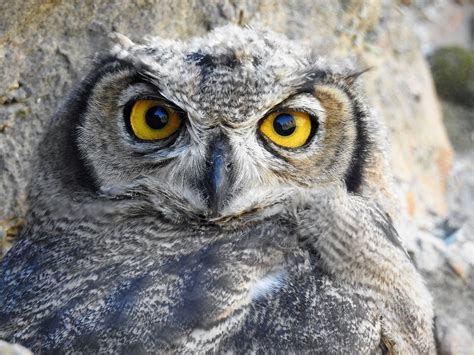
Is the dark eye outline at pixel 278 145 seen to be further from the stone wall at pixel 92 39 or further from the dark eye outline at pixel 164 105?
the stone wall at pixel 92 39

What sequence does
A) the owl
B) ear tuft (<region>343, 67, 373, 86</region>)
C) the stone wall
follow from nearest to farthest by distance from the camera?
the owl < ear tuft (<region>343, 67, 373, 86</region>) < the stone wall

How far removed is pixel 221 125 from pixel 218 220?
279 mm

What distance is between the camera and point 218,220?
1827mm

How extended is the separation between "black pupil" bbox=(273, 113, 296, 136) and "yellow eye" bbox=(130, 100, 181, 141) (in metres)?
0.27

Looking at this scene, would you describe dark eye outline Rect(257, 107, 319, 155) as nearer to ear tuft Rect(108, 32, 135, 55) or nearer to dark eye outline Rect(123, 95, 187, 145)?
dark eye outline Rect(123, 95, 187, 145)

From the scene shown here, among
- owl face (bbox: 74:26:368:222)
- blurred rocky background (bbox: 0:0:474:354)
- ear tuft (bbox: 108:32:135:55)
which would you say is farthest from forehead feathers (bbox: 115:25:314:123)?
blurred rocky background (bbox: 0:0:474:354)

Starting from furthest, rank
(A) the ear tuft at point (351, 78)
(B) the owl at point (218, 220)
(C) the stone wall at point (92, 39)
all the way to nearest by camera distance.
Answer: (C) the stone wall at point (92, 39) < (A) the ear tuft at point (351, 78) < (B) the owl at point (218, 220)

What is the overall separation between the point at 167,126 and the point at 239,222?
340 mm

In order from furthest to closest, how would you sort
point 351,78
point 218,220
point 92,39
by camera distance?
point 92,39, point 351,78, point 218,220

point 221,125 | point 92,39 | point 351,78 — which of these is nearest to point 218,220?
point 221,125

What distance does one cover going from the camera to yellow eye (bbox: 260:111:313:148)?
1.75 metres

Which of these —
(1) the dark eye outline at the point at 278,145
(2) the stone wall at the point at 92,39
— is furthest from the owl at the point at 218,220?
(2) the stone wall at the point at 92,39

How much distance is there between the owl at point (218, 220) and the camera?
166cm

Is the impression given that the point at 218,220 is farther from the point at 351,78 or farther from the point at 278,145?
the point at 351,78
